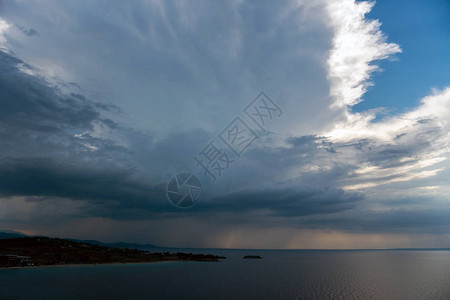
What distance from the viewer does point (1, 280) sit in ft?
242

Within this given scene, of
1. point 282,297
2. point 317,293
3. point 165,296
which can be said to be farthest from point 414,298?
point 165,296

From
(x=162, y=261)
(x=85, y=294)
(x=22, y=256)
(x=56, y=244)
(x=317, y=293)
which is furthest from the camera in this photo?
(x=162, y=261)

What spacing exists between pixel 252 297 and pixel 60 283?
52.0m

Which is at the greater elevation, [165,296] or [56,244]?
[56,244]

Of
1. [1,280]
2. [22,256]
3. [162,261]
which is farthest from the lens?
[162,261]

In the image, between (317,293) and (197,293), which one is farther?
(317,293)

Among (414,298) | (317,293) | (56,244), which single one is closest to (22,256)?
(56,244)

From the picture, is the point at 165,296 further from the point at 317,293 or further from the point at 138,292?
the point at 317,293

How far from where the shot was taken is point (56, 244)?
142m

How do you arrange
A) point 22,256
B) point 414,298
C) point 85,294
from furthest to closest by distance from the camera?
point 22,256, point 414,298, point 85,294

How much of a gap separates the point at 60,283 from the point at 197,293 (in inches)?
1525

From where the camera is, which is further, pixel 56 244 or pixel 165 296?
pixel 56 244

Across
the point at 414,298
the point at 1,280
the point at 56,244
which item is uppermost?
the point at 56,244

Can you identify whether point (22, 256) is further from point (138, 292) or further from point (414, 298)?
point (414, 298)
